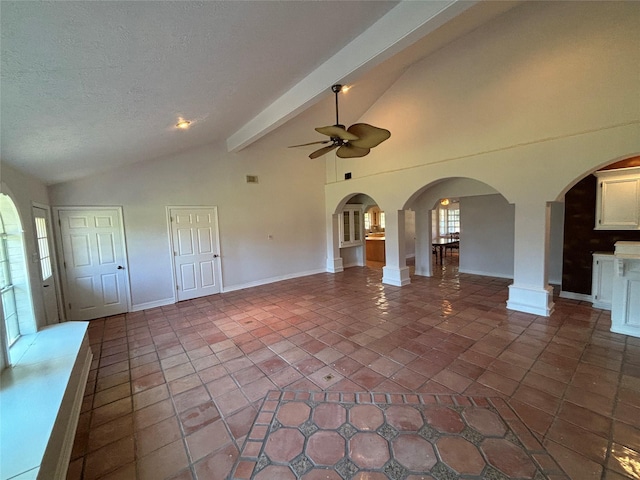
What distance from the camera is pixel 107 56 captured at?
145cm

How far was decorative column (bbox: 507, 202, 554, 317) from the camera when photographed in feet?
13.1

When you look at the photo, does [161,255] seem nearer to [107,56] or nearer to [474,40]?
[107,56]

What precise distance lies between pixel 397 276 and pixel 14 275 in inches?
234

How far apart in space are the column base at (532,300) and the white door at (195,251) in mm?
5605

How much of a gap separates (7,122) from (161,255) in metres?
3.67

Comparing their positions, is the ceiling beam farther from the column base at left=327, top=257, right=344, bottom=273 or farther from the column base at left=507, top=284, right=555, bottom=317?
the column base at left=327, top=257, right=344, bottom=273

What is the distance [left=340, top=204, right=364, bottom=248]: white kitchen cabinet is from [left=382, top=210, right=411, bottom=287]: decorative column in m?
1.89

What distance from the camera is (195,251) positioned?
18.0 feet

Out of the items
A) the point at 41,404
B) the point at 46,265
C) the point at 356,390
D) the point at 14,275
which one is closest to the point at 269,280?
the point at 46,265

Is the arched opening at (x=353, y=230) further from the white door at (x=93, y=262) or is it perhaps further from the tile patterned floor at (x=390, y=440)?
the tile patterned floor at (x=390, y=440)

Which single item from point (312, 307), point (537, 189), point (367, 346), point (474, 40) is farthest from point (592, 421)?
point (474, 40)

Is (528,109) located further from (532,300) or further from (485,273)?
(485,273)

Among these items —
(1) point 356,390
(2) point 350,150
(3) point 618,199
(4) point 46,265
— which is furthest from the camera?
(3) point 618,199

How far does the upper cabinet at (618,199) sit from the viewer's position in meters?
3.87
